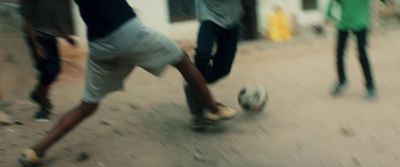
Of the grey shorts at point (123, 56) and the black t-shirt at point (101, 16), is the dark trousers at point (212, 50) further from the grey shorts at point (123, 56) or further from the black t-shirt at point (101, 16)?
the black t-shirt at point (101, 16)

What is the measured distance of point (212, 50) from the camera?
5.28m

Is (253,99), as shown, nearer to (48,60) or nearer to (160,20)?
(48,60)

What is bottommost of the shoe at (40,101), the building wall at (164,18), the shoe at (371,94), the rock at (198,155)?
the building wall at (164,18)

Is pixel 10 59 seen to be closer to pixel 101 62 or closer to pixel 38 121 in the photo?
pixel 38 121

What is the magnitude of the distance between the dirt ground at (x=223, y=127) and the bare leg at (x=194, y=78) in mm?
338

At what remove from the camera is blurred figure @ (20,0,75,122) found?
17.7ft

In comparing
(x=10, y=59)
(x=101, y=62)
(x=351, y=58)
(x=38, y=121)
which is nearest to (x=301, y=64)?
(x=351, y=58)

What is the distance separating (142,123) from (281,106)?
144cm

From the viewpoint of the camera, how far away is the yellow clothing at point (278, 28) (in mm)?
14516

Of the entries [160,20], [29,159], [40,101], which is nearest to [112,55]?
[29,159]

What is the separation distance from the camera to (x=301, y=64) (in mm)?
9633

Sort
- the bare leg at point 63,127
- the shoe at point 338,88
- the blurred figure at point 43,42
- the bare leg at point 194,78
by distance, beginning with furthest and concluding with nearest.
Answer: the shoe at point 338,88, the blurred figure at point 43,42, the bare leg at point 194,78, the bare leg at point 63,127

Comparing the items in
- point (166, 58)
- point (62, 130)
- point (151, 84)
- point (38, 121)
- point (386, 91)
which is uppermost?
point (166, 58)

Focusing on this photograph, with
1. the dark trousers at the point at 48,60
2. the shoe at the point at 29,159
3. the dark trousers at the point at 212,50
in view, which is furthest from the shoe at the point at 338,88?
the shoe at the point at 29,159
